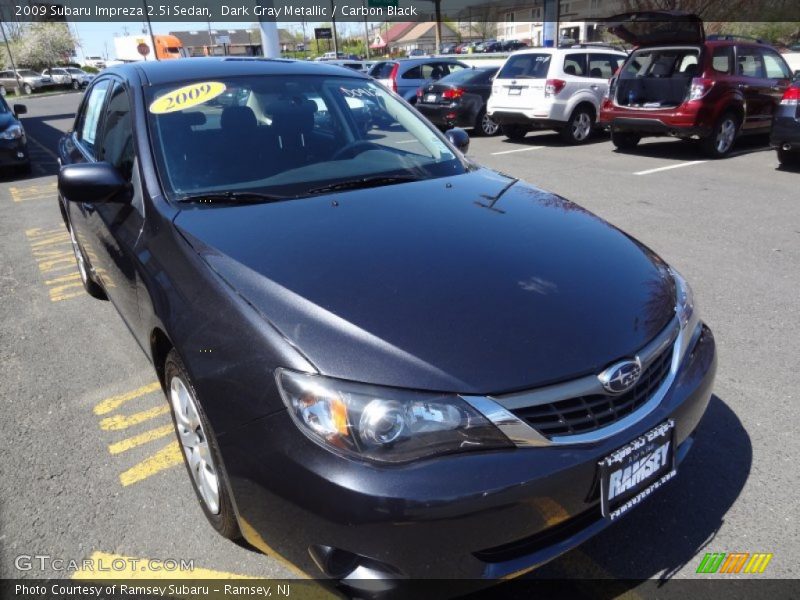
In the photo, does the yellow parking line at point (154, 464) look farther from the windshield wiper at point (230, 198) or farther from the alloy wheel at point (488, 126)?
the alloy wheel at point (488, 126)

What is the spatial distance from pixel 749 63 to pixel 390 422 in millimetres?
10673

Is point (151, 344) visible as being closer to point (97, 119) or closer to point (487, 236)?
Result: point (487, 236)

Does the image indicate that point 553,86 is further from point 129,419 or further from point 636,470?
point 636,470

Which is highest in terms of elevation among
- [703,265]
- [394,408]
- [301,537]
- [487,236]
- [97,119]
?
[97,119]

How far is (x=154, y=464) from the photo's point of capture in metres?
2.80

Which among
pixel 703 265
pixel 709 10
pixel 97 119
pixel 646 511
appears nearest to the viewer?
pixel 646 511

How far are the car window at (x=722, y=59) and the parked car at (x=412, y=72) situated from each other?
622 cm

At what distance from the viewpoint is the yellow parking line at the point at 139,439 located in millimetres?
2916

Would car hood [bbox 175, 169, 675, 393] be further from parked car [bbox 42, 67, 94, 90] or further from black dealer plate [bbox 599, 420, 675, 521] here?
parked car [bbox 42, 67, 94, 90]

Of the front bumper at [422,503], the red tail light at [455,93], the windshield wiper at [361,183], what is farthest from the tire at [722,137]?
the front bumper at [422,503]

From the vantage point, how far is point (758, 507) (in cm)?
237

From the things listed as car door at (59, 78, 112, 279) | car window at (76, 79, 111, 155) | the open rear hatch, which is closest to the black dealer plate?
car door at (59, 78, 112, 279)

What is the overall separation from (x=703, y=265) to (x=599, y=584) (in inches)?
140

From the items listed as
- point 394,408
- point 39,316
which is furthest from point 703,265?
point 39,316
